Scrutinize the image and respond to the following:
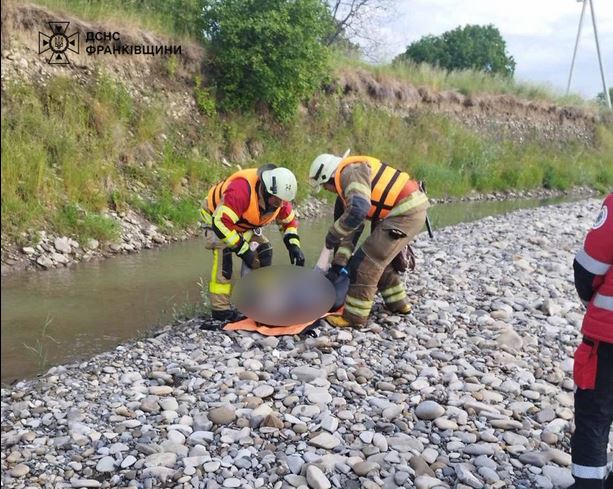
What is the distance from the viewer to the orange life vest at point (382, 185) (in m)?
5.78

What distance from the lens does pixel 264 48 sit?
44.9 ft

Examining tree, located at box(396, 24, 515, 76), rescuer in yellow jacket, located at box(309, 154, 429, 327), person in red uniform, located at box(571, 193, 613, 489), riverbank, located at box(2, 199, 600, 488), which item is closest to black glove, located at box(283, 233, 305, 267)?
rescuer in yellow jacket, located at box(309, 154, 429, 327)

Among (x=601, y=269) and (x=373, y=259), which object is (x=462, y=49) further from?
(x=601, y=269)

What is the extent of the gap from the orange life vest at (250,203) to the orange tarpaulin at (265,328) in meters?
0.95

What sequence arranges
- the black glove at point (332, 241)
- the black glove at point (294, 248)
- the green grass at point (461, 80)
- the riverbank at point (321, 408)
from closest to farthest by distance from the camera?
the riverbank at point (321, 408)
the black glove at point (332, 241)
the black glove at point (294, 248)
the green grass at point (461, 80)

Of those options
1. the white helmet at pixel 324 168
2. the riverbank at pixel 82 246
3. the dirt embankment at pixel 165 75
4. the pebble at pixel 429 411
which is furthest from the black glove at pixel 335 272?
the riverbank at pixel 82 246

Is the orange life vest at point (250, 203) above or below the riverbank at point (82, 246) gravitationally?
above

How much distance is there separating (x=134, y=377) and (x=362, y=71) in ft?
56.6

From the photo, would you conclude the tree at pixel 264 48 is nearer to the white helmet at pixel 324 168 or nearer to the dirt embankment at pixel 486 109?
the dirt embankment at pixel 486 109

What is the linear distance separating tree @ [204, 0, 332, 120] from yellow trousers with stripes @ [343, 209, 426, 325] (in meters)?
8.79

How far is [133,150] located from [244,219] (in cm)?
665

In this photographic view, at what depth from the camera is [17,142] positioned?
9.42 m

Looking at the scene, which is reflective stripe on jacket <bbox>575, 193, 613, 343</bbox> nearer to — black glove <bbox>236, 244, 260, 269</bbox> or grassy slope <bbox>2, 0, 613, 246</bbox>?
black glove <bbox>236, 244, 260, 269</bbox>

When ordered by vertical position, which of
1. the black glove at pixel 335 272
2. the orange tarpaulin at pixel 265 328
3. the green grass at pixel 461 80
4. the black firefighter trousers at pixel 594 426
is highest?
the green grass at pixel 461 80
